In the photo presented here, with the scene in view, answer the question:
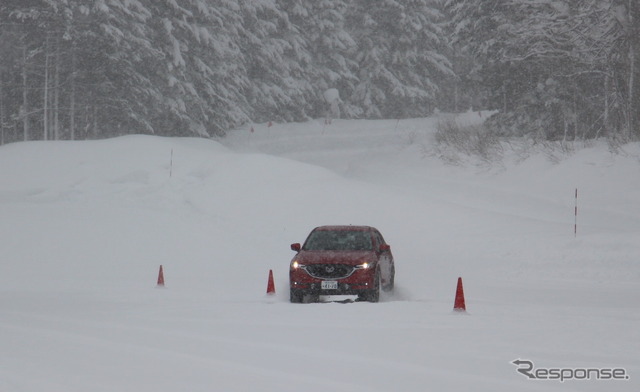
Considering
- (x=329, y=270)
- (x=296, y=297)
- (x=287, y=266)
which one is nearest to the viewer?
(x=329, y=270)

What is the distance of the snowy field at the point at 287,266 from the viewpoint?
8.17 meters

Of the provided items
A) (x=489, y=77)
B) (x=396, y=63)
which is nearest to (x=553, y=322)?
(x=489, y=77)

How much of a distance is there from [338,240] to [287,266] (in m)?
4.73

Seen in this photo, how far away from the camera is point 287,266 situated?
779 inches

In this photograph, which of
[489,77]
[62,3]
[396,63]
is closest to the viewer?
[62,3]

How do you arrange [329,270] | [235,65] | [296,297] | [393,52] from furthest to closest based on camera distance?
[393,52] → [235,65] → [296,297] → [329,270]

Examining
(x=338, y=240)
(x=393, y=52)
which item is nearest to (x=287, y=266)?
(x=338, y=240)

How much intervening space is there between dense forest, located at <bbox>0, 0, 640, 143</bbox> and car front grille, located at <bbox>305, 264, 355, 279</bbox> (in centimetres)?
1766

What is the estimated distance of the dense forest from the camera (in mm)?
31719

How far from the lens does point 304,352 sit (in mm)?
8953

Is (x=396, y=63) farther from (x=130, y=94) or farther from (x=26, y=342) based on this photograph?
(x=26, y=342)

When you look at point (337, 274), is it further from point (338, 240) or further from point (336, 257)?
point (338, 240)

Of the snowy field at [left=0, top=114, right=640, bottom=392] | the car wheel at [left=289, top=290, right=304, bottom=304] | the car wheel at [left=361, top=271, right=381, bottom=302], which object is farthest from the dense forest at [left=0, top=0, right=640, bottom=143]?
the car wheel at [left=289, top=290, right=304, bottom=304]

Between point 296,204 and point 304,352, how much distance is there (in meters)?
16.6
